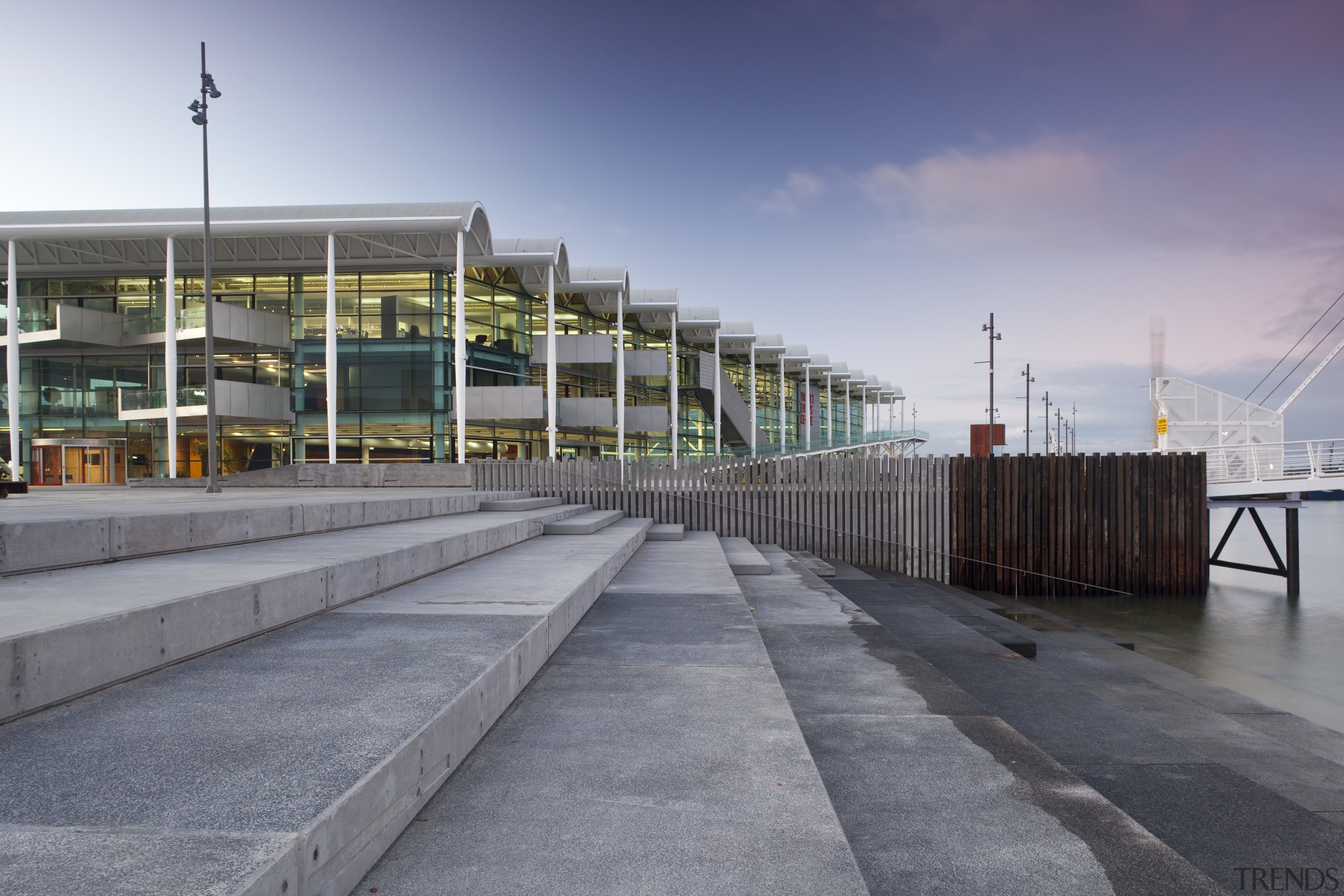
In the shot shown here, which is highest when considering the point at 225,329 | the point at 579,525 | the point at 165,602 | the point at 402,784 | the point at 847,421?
the point at 225,329

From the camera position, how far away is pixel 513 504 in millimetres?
13781

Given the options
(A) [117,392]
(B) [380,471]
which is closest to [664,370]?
(B) [380,471]

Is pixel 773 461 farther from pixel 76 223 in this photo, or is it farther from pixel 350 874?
pixel 76 223

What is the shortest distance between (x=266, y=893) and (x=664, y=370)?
3513 cm

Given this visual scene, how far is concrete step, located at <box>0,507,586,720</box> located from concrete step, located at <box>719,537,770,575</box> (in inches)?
187

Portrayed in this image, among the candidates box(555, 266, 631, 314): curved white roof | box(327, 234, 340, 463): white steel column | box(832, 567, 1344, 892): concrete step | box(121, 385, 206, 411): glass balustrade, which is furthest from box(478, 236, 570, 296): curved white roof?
box(832, 567, 1344, 892): concrete step

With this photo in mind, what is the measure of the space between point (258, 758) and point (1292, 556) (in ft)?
84.8

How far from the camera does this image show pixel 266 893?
183 cm

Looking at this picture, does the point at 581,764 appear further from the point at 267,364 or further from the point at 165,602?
the point at 267,364

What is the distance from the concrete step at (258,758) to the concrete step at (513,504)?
855 centimetres

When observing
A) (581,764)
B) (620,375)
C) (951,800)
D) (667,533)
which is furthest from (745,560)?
(620,375)

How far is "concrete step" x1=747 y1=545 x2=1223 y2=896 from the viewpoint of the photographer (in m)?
2.75

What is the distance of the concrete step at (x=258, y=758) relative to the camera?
1910mm

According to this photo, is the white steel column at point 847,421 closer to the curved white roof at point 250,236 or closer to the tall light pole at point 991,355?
the tall light pole at point 991,355
